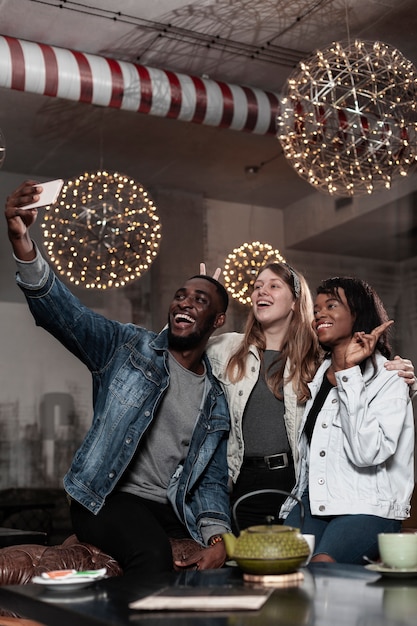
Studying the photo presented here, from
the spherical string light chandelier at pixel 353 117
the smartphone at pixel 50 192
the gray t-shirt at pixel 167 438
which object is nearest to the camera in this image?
the smartphone at pixel 50 192

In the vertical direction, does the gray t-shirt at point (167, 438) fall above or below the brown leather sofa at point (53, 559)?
above

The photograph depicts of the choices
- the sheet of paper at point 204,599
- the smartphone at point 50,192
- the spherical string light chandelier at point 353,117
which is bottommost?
the sheet of paper at point 204,599

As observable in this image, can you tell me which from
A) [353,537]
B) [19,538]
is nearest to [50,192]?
[353,537]

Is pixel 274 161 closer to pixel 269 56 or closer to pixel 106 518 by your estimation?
pixel 269 56

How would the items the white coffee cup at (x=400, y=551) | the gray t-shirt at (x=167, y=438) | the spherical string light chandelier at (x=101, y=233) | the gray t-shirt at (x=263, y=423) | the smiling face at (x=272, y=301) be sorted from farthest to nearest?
the spherical string light chandelier at (x=101, y=233)
the smiling face at (x=272, y=301)
the gray t-shirt at (x=263, y=423)
the gray t-shirt at (x=167, y=438)
the white coffee cup at (x=400, y=551)

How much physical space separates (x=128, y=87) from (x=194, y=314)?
9.25 ft

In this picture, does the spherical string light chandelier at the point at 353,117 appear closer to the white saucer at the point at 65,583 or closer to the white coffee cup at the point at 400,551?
the white coffee cup at the point at 400,551

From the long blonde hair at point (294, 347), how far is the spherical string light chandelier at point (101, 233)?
256cm

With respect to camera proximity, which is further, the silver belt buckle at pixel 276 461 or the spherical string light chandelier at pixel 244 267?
the spherical string light chandelier at pixel 244 267

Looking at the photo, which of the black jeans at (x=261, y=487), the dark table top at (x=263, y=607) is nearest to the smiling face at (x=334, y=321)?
the black jeans at (x=261, y=487)

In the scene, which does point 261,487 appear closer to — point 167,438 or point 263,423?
point 263,423

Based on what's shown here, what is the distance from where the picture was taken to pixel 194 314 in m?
3.52

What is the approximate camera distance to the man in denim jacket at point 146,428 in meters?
3.06

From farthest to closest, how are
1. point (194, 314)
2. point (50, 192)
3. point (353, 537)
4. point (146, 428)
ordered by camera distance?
1. point (194, 314)
2. point (146, 428)
3. point (353, 537)
4. point (50, 192)
